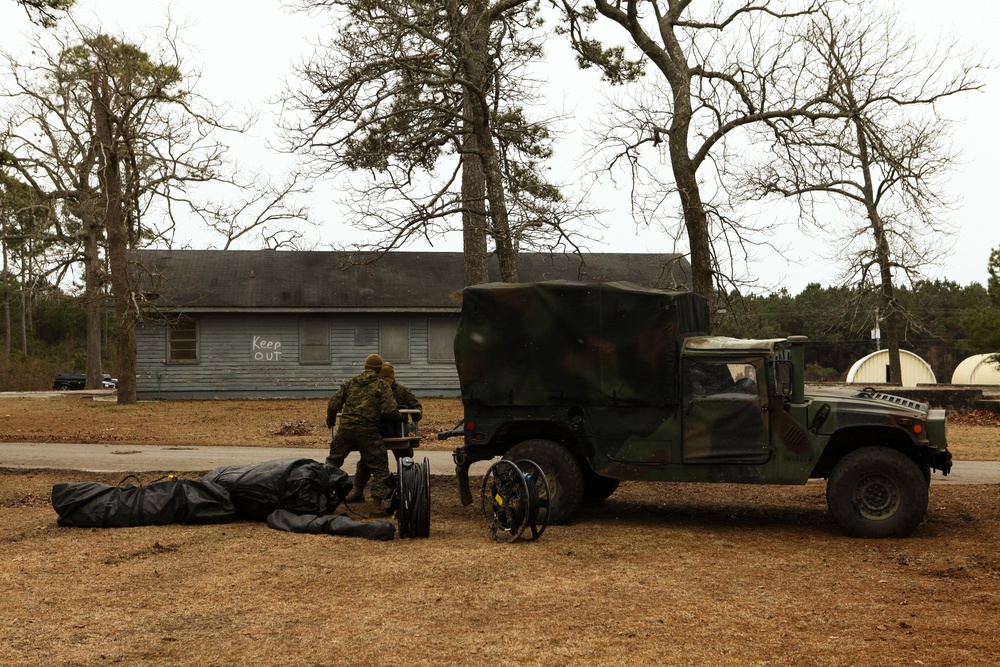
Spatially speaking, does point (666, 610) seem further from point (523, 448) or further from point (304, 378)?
point (304, 378)

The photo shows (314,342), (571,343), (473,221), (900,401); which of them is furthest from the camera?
(314,342)

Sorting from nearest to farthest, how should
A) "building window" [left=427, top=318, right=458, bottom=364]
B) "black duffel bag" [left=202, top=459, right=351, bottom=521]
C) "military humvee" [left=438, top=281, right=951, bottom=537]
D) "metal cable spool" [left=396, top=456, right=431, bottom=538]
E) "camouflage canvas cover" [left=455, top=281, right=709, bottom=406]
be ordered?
"military humvee" [left=438, top=281, right=951, bottom=537]
"metal cable spool" [left=396, top=456, right=431, bottom=538]
"camouflage canvas cover" [left=455, top=281, right=709, bottom=406]
"black duffel bag" [left=202, top=459, right=351, bottom=521]
"building window" [left=427, top=318, right=458, bottom=364]

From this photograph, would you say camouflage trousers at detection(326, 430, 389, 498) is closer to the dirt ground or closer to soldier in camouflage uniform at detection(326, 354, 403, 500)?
soldier in camouflage uniform at detection(326, 354, 403, 500)

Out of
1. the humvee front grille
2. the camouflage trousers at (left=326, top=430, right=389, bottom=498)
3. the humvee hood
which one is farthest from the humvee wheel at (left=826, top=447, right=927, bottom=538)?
the camouflage trousers at (left=326, top=430, right=389, bottom=498)

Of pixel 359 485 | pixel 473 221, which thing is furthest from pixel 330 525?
pixel 473 221

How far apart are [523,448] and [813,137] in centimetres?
1102

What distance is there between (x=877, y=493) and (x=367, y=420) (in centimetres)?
531

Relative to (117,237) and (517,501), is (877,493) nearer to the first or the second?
(517,501)

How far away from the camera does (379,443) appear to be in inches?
454

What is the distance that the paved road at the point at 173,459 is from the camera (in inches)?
594

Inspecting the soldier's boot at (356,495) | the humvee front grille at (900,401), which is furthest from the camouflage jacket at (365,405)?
the humvee front grille at (900,401)

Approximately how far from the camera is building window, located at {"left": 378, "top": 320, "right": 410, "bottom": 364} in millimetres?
34375

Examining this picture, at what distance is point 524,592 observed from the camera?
780 cm

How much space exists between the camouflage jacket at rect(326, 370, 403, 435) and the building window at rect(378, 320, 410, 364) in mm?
Answer: 22684
